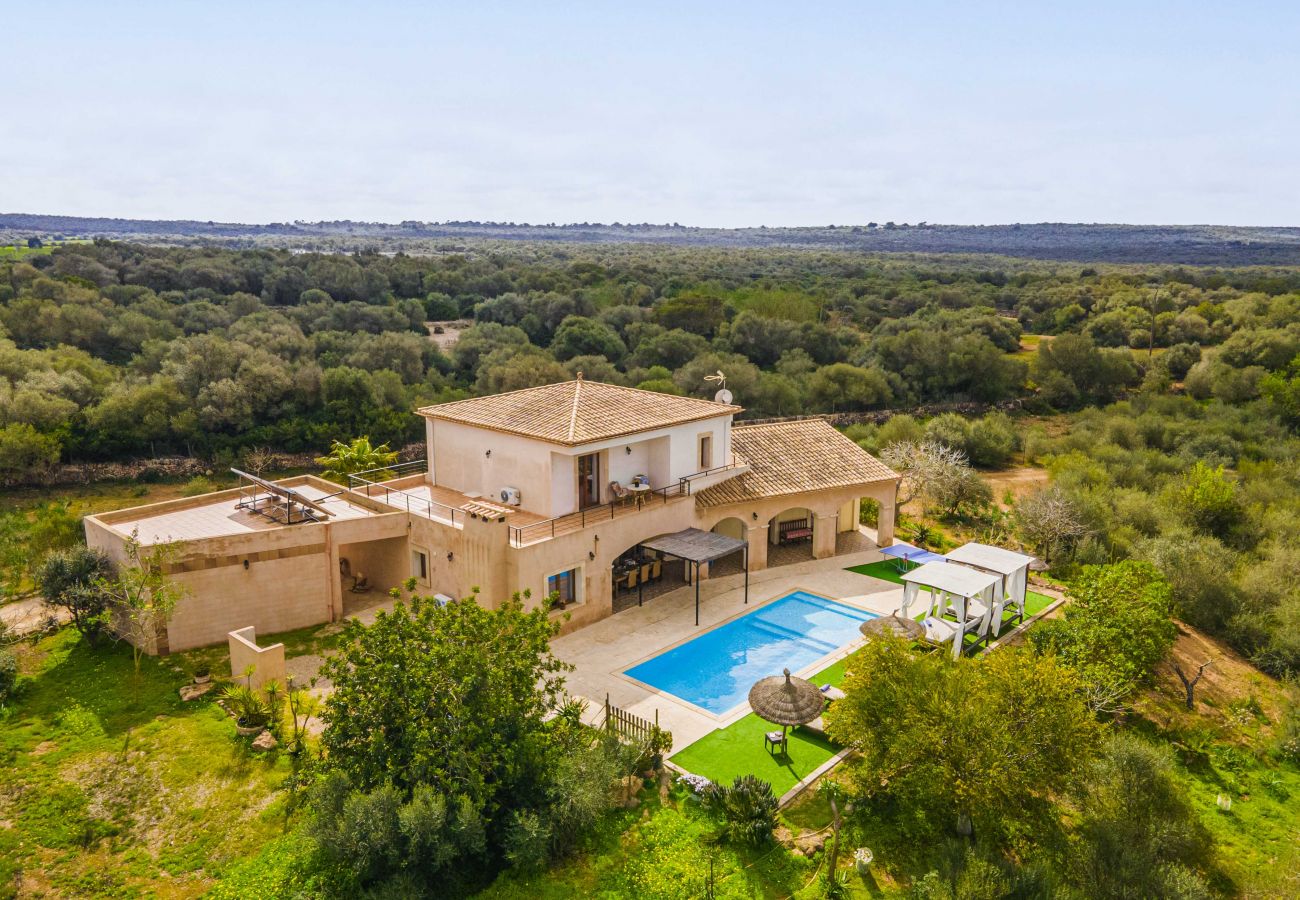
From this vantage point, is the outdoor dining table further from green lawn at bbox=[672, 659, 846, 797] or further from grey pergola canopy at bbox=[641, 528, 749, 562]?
green lawn at bbox=[672, 659, 846, 797]

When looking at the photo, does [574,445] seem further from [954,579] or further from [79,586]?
[79,586]

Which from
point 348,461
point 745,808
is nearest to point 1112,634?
point 745,808

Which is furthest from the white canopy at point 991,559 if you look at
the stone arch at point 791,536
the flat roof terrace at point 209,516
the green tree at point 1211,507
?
the flat roof terrace at point 209,516

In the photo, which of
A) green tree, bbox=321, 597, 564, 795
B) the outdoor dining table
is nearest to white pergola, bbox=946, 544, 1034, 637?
the outdoor dining table

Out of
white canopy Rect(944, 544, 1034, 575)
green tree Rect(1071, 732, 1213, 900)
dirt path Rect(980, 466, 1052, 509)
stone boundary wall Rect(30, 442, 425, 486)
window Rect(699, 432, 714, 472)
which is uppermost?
window Rect(699, 432, 714, 472)

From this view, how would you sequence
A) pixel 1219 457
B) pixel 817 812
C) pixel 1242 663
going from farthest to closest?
pixel 1219 457
pixel 1242 663
pixel 817 812

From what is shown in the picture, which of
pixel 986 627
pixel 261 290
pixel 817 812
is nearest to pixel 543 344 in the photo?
pixel 261 290

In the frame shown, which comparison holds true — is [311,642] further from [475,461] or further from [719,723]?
[719,723]
